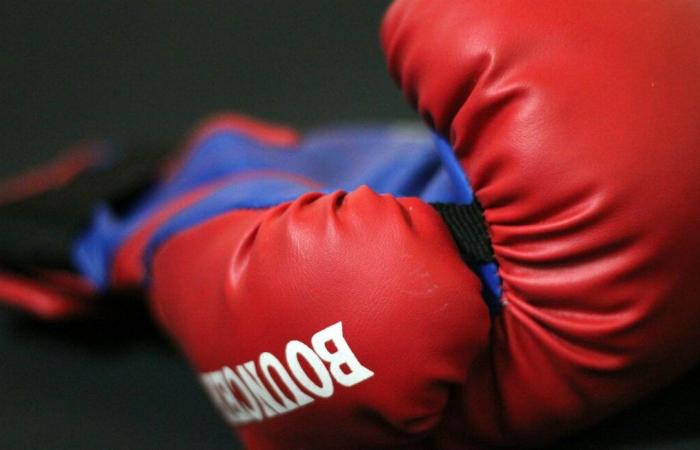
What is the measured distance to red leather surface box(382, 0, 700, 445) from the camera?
1.75ft

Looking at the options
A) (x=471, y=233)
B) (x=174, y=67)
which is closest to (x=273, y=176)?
(x=471, y=233)

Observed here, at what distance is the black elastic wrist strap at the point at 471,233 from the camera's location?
1.95ft

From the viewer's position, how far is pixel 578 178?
1.75ft

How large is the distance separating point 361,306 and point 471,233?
10cm

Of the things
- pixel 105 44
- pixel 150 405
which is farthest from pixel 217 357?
pixel 105 44

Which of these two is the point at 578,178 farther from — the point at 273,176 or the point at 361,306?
the point at 273,176

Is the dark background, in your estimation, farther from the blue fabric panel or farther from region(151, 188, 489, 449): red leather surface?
region(151, 188, 489, 449): red leather surface

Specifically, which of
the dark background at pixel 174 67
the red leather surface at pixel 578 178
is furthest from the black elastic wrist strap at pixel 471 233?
the dark background at pixel 174 67

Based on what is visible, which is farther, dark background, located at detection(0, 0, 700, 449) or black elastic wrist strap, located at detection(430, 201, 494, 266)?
dark background, located at detection(0, 0, 700, 449)

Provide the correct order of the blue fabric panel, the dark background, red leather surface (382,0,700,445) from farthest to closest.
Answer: the dark background
the blue fabric panel
red leather surface (382,0,700,445)

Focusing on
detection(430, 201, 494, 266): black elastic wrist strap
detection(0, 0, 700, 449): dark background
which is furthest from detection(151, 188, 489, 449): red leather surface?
detection(0, 0, 700, 449): dark background

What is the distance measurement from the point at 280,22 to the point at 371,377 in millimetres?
1312

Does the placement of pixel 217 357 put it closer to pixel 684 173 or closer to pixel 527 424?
pixel 527 424

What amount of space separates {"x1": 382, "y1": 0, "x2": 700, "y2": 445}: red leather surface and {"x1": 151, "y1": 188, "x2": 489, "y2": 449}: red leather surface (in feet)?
0.14
